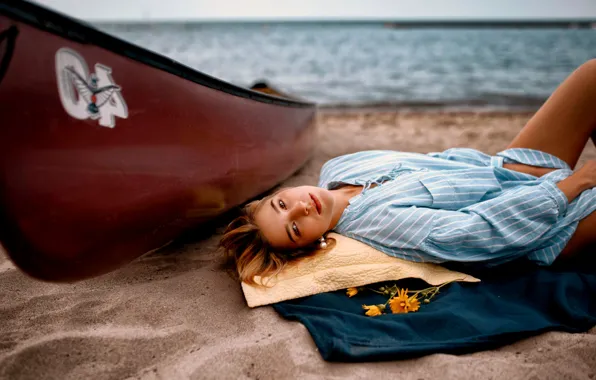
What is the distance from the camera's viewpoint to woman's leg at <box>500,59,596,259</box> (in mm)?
2369

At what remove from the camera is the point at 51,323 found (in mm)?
1789

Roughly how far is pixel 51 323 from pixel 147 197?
0.67 meters

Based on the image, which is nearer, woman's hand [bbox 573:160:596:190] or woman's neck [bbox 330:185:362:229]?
woman's hand [bbox 573:160:596:190]

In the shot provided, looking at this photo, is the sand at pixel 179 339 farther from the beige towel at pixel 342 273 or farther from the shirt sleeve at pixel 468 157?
the shirt sleeve at pixel 468 157

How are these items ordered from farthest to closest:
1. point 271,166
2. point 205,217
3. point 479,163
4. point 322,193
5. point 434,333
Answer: point 271,166 < point 479,163 < point 205,217 < point 322,193 < point 434,333

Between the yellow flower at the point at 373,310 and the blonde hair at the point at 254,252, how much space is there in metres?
0.36

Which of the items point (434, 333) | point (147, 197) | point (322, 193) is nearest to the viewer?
point (434, 333)

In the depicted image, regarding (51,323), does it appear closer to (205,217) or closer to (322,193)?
(205,217)

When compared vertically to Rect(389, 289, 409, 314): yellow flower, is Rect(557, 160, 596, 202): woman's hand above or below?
above

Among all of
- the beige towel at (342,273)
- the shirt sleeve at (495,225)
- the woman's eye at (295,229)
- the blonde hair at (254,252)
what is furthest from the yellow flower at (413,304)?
the woman's eye at (295,229)

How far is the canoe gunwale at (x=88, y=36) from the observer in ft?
4.50

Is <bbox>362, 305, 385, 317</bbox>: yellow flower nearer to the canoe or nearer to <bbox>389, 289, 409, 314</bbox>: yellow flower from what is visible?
<bbox>389, 289, 409, 314</bbox>: yellow flower

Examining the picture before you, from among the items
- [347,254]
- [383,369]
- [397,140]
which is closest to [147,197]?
[347,254]

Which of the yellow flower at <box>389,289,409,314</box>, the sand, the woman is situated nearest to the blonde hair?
the woman
